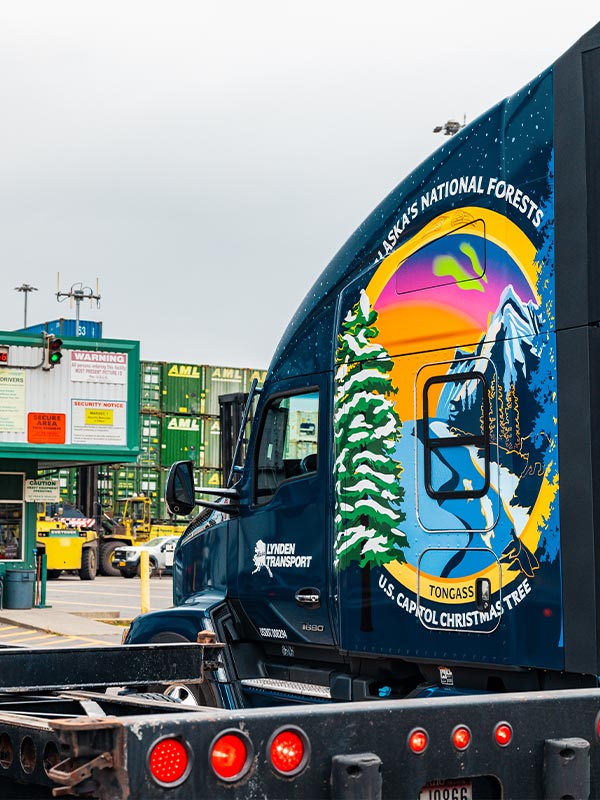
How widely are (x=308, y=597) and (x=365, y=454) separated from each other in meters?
1.00

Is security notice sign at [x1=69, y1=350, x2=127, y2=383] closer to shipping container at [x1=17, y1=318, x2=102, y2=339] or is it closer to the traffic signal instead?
the traffic signal

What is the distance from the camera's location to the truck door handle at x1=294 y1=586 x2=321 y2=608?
7320 millimetres

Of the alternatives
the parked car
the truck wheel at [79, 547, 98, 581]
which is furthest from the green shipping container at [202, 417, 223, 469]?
the truck wheel at [79, 547, 98, 581]

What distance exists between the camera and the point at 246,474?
26.9ft

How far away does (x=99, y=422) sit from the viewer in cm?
2441

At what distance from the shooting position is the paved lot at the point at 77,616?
19.3 metres

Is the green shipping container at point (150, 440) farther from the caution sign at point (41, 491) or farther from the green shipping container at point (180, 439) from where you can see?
the caution sign at point (41, 491)

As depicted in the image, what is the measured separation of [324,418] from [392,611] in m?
1.30

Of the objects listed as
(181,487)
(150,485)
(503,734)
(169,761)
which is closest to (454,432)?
(181,487)

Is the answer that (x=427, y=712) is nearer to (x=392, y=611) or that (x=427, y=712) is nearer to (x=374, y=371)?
(x=392, y=611)

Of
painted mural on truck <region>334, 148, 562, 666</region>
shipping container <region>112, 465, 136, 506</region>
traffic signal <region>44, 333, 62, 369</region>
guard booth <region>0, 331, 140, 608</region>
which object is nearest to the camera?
painted mural on truck <region>334, 148, 562, 666</region>

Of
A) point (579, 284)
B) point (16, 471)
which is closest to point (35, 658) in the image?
point (579, 284)

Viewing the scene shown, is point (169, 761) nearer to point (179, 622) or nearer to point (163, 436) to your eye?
point (179, 622)

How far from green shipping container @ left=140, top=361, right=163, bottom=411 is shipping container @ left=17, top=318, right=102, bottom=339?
2.16 meters
